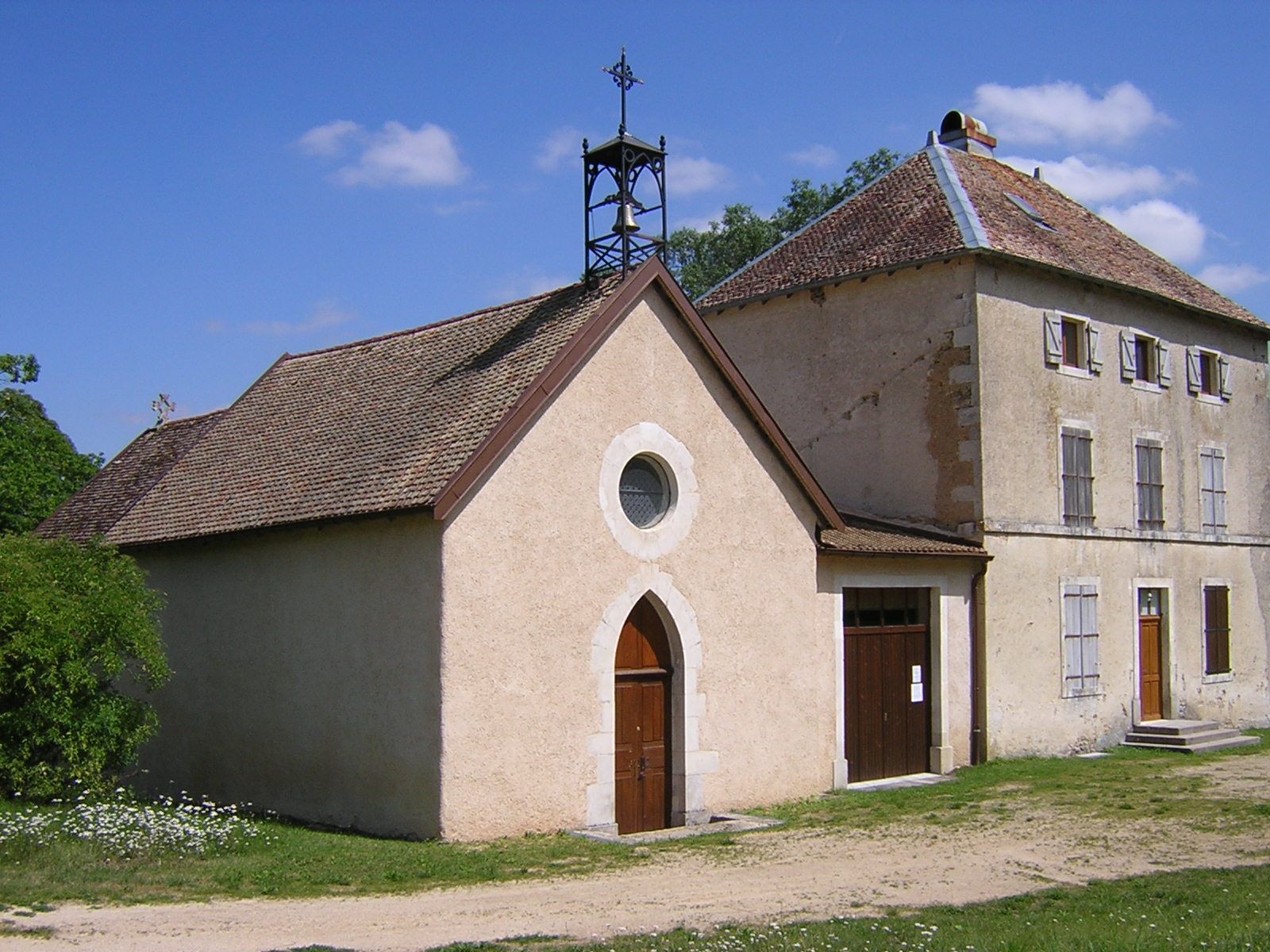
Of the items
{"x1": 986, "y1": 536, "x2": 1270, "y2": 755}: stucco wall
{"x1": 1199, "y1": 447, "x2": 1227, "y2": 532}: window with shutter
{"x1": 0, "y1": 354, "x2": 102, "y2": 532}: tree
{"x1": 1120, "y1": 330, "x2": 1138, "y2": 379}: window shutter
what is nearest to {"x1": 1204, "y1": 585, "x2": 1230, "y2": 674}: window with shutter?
{"x1": 986, "y1": 536, "x2": 1270, "y2": 755}: stucco wall

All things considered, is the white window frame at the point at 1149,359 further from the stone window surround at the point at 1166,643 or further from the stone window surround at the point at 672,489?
the stone window surround at the point at 672,489

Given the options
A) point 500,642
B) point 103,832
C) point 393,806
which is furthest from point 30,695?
point 500,642

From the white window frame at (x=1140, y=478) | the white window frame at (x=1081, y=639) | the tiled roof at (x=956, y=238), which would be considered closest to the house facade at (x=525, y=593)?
the white window frame at (x=1081, y=639)

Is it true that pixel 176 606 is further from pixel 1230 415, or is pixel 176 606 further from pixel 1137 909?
pixel 1230 415

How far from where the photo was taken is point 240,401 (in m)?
21.3

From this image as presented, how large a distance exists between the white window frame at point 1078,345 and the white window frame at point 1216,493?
406 centimetres

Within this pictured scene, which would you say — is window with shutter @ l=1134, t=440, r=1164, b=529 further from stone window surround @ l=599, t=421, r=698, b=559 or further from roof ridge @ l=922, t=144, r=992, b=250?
stone window surround @ l=599, t=421, r=698, b=559

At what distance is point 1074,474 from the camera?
2253 centimetres

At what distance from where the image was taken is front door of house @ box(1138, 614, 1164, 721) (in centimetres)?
2386

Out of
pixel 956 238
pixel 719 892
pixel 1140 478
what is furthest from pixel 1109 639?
pixel 719 892

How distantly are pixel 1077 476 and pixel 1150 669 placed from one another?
4.39 meters

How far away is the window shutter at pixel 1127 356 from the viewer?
23688mm

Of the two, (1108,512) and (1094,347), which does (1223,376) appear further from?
(1108,512)

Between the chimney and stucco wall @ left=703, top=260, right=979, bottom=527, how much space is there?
5.77 metres
